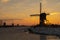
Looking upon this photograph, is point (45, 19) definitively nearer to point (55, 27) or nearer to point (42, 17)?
point (42, 17)

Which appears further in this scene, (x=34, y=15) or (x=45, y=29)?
(x=34, y=15)

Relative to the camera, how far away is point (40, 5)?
4478 inches

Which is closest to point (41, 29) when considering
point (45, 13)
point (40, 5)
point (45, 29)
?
point (45, 29)

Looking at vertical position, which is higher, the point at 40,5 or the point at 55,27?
the point at 40,5

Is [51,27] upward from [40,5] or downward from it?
downward

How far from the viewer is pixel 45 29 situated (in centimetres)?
9975

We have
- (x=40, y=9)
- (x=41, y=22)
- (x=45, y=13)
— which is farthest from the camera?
(x=40, y=9)

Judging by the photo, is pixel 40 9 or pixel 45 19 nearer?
pixel 45 19

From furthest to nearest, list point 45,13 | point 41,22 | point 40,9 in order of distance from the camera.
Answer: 1. point 40,9
2. point 45,13
3. point 41,22

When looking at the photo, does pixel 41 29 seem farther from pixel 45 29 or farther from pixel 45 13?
pixel 45 13

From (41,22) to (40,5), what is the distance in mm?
21719

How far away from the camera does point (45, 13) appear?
101m

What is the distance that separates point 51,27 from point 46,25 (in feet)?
21.0

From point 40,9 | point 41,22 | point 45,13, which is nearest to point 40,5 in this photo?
point 40,9
